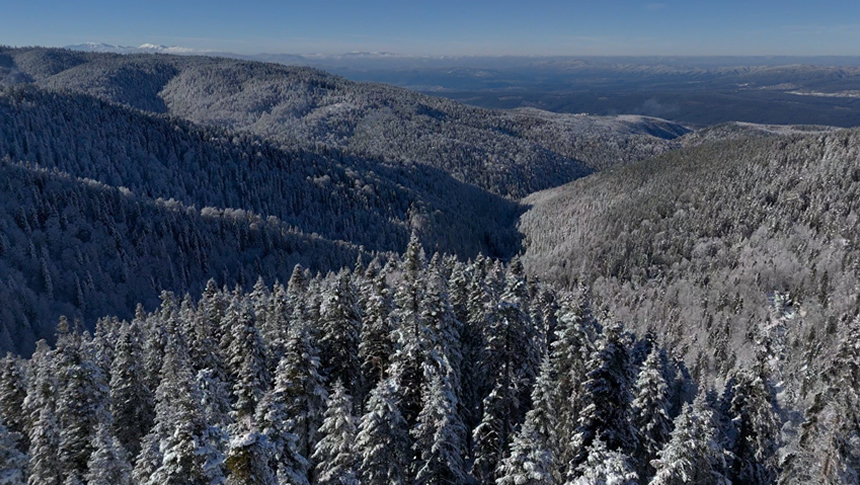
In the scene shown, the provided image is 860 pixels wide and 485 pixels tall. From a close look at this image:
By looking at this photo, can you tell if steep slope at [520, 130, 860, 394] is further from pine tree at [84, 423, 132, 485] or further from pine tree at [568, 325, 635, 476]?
pine tree at [84, 423, 132, 485]

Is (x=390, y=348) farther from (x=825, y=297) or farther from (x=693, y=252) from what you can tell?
(x=693, y=252)

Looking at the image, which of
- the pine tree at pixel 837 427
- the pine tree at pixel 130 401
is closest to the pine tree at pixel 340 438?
the pine tree at pixel 130 401

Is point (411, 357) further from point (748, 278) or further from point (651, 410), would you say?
point (748, 278)

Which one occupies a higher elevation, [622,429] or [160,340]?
[622,429]

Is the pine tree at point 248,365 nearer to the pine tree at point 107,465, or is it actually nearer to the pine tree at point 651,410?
the pine tree at point 107,465

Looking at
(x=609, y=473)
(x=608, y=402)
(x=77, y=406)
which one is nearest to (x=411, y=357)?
(x=608, y=402)

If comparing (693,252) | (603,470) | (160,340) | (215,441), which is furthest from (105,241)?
(693,252)
